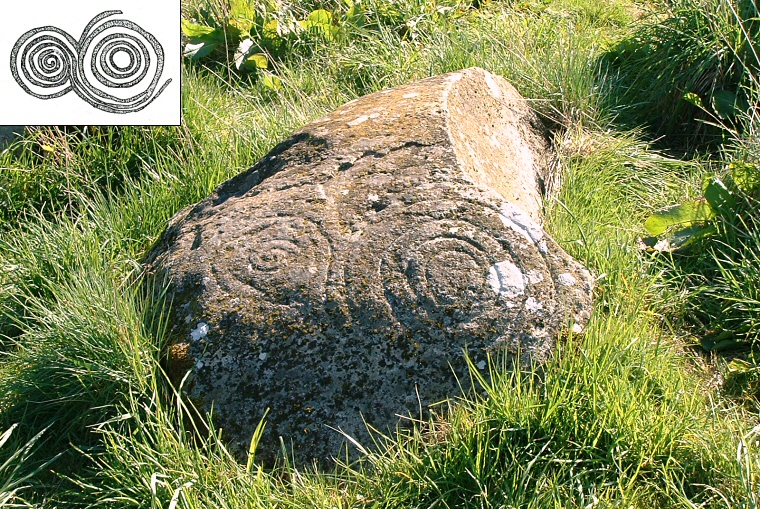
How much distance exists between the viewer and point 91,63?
13.1 feet

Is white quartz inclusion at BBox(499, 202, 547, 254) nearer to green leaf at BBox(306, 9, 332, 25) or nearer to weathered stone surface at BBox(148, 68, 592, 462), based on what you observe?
weathered stone surface at BBox(148, 68, 592, 462)

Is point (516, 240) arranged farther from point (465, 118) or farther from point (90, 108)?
point (90, 108)

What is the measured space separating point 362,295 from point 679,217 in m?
1.58

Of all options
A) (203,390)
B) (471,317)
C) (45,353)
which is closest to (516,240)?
(471,317)

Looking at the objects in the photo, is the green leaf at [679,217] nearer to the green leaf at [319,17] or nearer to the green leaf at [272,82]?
the green leaf at [272,82]

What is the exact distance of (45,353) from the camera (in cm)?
267

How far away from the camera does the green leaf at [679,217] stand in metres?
3.31

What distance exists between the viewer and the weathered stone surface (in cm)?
252

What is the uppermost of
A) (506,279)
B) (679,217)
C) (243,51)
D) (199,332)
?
(243,51)

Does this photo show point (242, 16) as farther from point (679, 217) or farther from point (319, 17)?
point (679, 217)

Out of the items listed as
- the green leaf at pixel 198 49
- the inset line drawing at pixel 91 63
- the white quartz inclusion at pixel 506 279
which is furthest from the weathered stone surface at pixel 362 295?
the green leaf at pixel 198 49

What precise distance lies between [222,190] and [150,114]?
1.07 metres

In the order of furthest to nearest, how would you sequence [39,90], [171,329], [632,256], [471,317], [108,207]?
[39,90] → [108,207] → [632,256] → [171,329] → [471,317]

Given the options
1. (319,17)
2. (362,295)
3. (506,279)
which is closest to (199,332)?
(362,295)
